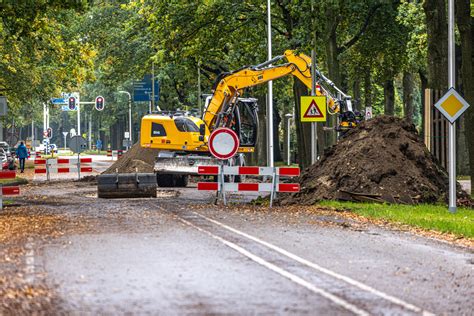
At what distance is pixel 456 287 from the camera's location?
10570mm

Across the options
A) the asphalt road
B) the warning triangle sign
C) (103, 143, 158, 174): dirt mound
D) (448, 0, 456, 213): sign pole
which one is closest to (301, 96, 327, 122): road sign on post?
the warning triangle sign

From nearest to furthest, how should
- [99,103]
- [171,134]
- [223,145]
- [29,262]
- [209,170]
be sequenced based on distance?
1. [29,262]
2. [209,170]
3. [223,145]
4. [171,134]
5. [99,103]

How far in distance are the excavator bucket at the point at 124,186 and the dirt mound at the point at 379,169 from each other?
4.31 meters

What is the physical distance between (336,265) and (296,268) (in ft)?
2.35

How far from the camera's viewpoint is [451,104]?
852 inches

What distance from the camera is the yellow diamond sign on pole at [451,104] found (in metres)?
21.5

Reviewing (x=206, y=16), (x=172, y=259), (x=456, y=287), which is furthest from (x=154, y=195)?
(x=456, y=287)

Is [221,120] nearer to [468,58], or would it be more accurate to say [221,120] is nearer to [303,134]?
[303,134]

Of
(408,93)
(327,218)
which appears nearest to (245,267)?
(327,218)

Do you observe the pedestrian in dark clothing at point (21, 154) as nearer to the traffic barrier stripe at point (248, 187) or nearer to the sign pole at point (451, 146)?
the traffic barrier stripe at point (248, 187)

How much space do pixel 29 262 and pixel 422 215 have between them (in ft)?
33.4

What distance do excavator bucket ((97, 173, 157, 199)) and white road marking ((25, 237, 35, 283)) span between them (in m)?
12.1

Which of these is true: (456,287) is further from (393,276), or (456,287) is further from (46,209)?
(46,209)

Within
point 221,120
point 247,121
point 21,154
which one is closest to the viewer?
point 221,120
